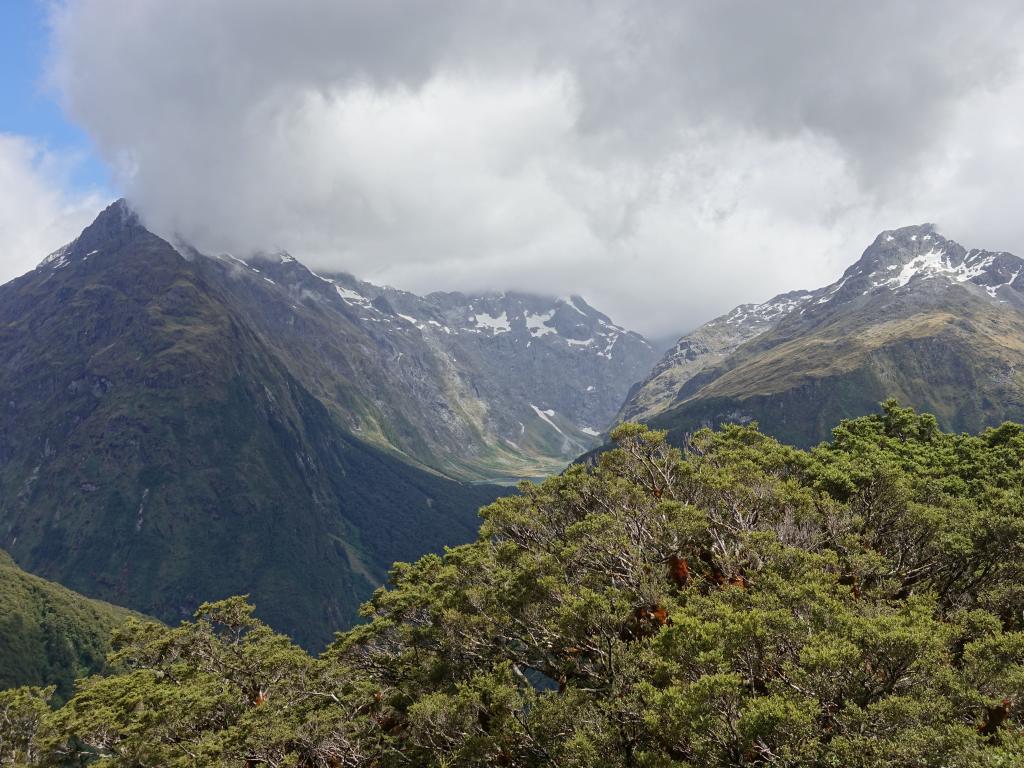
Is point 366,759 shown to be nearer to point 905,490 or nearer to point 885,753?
point 885,753

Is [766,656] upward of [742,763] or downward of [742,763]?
upward

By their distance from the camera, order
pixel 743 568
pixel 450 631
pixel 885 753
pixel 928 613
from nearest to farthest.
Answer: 1. pixel 885 753
2. pixel 928 613
3. pixel 743 568
4. pixel 450 631

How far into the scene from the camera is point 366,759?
5431 cm

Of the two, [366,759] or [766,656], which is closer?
[766,656]

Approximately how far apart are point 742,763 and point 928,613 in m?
17.0

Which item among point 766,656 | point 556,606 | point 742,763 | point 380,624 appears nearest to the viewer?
point 742,763

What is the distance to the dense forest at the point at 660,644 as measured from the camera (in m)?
31.0

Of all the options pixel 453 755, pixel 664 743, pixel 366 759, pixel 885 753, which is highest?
pixel 885 753

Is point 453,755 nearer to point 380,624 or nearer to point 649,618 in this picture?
point 649,618

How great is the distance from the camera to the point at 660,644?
119 feet

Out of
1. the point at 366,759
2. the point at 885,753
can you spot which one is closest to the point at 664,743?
the point at 885,753

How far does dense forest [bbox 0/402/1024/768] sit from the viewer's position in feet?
102

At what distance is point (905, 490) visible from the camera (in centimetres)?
6181

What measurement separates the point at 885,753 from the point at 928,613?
15439 mm
